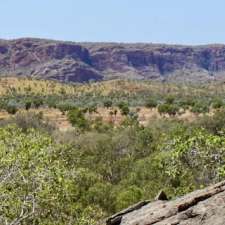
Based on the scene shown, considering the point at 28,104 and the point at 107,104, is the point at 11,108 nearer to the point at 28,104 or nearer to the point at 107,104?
the point at 28,104

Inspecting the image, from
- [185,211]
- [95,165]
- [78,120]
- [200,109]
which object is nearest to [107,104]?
[200,109]

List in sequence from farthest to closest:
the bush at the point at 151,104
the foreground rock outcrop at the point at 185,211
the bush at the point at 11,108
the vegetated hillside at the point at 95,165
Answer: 1. the bush at the point at 151,104
2. the bush at the point at 11,108
3. the vegetated hillside at the point at 95,165
4. the foreground rock outcrop at the point at 185,211

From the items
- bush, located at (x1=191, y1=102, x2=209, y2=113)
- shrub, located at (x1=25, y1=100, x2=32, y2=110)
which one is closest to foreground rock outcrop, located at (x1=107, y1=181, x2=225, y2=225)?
bush, located at (x1=191, y1=102, x2=209, y2=113)

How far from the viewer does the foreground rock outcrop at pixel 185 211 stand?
12.7m

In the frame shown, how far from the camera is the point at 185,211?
13.5 meters

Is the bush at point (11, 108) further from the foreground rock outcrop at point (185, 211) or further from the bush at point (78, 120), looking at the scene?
the foreground rock outcrop at point (185, 211)

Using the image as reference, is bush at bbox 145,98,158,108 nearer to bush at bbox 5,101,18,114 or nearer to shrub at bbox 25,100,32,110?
shrub at bbox 25,100,32,110

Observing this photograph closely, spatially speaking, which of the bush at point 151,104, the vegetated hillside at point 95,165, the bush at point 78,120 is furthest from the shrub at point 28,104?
the bush at point 151,104

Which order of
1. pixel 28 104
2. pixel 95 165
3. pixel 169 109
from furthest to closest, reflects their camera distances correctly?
1. pixel 28 104
2. pixel 169 109
3. pixel 95 165

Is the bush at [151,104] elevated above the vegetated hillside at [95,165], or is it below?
below

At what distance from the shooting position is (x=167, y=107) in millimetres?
111062

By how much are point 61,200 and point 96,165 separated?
3522 centimetres

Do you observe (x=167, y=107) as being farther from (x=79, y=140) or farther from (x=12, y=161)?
(x=12, y=161)

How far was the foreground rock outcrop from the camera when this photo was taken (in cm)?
1268
